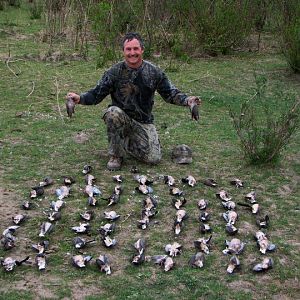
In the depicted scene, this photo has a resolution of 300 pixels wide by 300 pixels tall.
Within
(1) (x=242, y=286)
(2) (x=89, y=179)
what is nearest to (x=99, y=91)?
(2) (x=89, y=179)

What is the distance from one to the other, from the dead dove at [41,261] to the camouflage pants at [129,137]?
1775 mm

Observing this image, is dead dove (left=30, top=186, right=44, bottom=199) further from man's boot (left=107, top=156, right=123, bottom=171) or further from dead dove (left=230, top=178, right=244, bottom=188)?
dead dove (left=230, top=178, right=244, bottom=188)

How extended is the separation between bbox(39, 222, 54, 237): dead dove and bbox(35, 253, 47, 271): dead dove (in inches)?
13.6

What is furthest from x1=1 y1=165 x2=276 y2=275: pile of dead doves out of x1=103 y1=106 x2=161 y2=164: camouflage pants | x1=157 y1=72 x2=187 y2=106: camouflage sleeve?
x1=157 y1=72 x2=187 y2=106: camouflage sleeve

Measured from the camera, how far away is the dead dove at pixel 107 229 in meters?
4.14

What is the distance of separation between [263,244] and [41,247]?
1.42 m

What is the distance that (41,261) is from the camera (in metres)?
3.74

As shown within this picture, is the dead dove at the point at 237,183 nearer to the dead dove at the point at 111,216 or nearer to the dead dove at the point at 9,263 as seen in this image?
the dead dove at the point at 111,216

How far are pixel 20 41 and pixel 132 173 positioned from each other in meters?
6.30

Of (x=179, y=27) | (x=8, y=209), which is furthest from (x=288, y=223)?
(x=179, y=27)

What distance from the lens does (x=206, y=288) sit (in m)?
3.58

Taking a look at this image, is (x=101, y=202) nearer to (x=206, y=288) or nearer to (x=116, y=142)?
(x=116, y=142)

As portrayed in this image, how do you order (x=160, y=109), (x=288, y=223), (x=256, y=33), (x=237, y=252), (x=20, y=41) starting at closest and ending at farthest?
(x=237, y=252)
(x=288, y=223)
(x=160, y=109)
(x=20, y=41)
(x=256, y=33)

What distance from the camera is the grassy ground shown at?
3607 millimetres
